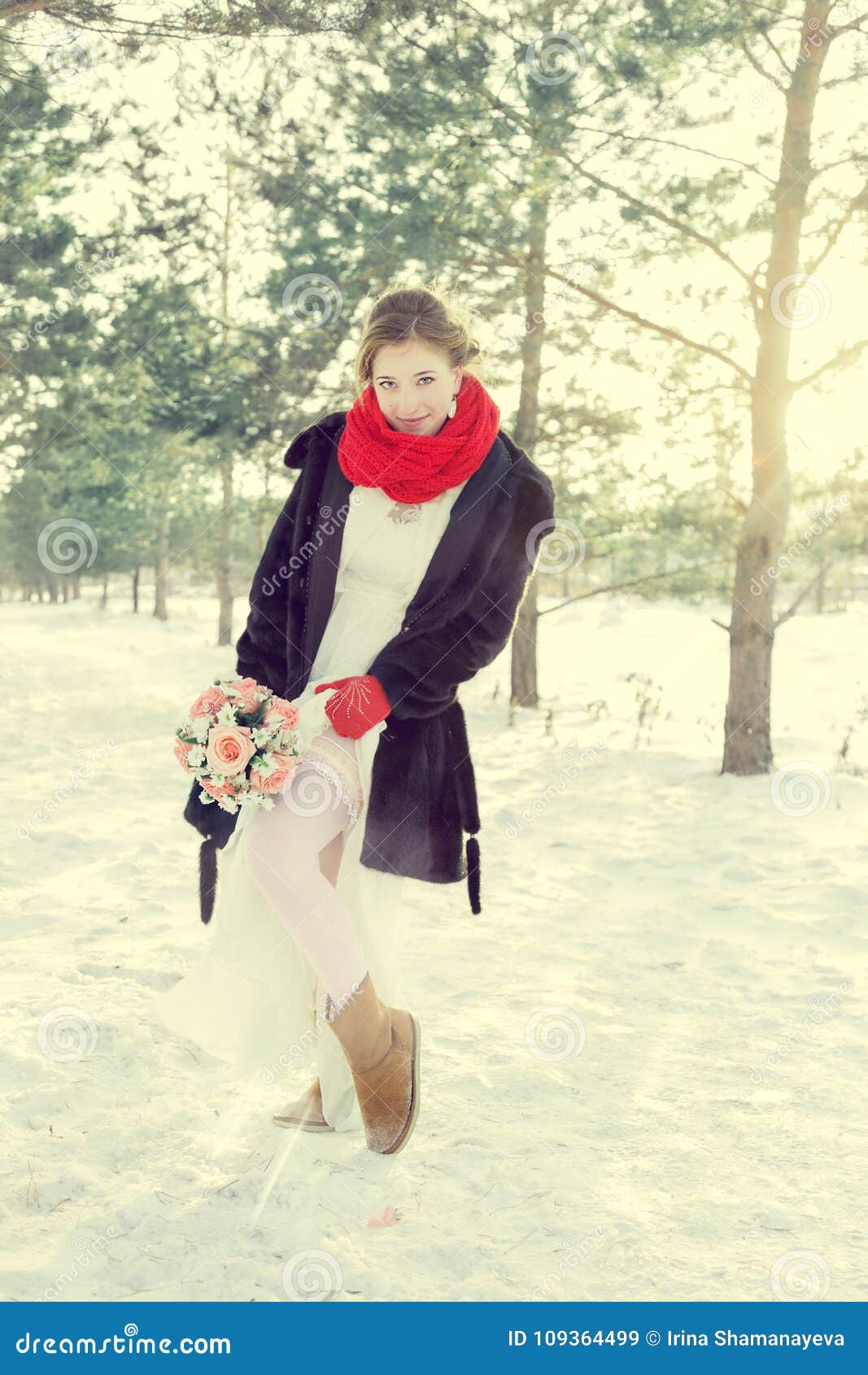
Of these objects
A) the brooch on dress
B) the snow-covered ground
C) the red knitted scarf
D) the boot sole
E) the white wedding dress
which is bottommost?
the snow-covered ground

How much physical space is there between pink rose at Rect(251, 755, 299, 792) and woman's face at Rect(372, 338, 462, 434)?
919mm

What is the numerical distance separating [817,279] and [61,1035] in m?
7.60

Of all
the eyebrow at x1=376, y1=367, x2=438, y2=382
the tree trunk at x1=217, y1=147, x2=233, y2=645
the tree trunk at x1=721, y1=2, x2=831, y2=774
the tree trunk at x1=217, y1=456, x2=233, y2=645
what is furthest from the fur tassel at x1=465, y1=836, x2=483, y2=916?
the tree trunk at x1=217, y1=456, x2=233, y2=645

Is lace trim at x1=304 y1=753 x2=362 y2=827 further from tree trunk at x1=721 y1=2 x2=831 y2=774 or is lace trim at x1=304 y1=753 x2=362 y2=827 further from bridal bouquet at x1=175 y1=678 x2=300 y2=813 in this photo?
tree trunk at x1=721 y1=2 x2=831 y2=774

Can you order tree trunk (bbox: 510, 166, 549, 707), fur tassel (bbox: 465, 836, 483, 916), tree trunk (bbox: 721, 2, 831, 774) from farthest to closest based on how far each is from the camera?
1. tree trunk (bbox: 510, 166, 549, 707)
2. tree trunk (bbox: 721, 2, 831, 774)
3. fur tassel (bbox: 465, 836, 483, 916)

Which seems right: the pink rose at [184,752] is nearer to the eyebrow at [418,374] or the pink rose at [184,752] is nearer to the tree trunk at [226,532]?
the eyebrow at [418,374]

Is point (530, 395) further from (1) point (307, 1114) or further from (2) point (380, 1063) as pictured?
(2) point (380, 1063)

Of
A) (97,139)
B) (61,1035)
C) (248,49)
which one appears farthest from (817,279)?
(61,1035)

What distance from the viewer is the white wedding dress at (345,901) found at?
294cm

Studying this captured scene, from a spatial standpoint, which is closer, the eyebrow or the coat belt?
the eyebrow

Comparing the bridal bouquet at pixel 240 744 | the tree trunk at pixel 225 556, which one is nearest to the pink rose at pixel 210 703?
the bridal bouquet at pixel 240 744

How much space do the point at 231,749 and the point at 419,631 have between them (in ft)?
1.90

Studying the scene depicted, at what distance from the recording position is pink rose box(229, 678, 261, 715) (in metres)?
2.66

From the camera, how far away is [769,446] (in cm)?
851
